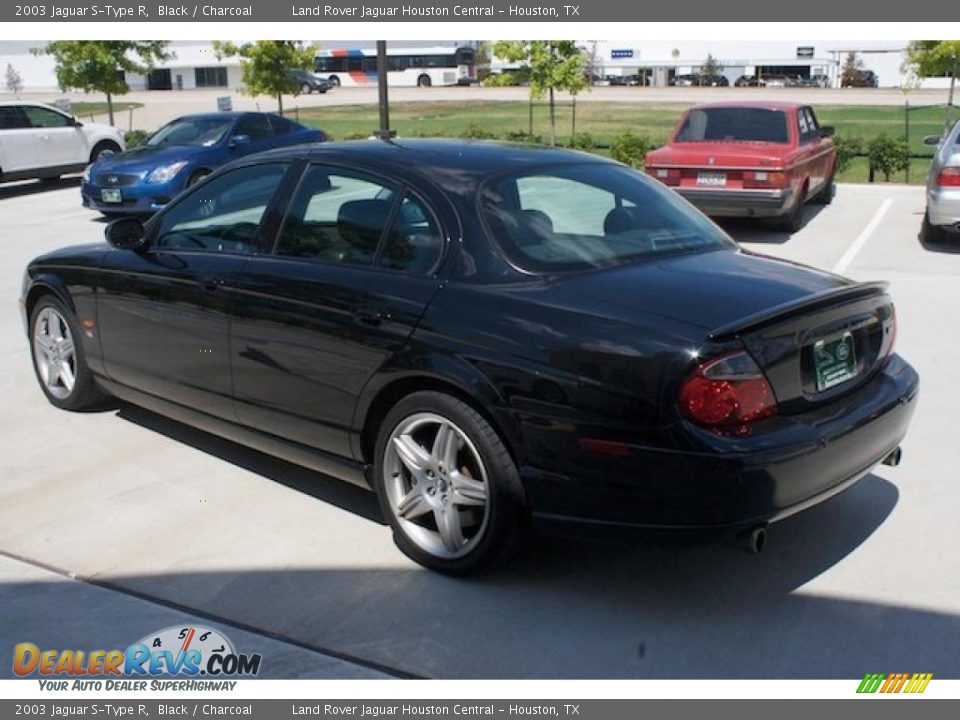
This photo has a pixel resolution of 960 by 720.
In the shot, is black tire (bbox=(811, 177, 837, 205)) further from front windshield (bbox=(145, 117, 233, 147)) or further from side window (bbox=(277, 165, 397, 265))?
side window (bbox=(277, 165, 397, 265))

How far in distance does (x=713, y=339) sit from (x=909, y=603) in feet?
4.20

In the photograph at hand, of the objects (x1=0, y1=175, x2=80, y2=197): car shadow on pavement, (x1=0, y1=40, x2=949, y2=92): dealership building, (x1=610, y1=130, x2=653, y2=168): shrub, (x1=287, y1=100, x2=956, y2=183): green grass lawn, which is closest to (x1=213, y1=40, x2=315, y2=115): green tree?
(x1=287, y1=100, x2=956, y2=183): green grass lawn

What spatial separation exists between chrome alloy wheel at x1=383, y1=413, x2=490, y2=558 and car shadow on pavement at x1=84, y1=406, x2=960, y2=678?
165mm

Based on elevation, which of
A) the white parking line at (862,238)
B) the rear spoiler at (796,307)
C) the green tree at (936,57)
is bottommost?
the white parking line at (862,238)

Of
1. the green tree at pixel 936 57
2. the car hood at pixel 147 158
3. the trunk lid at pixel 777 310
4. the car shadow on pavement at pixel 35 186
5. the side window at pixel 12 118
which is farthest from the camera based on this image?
the green tree at pixel 936 57

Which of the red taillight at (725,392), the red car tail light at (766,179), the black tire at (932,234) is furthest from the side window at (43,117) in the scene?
the red taillight at (725,392)

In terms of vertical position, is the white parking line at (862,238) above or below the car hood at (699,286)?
below

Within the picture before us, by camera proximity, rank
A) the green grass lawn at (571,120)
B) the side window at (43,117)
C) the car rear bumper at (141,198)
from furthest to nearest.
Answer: the green grass lawn at (571,120) < the side window at (43,117) < the car rear bumper at (141,198)

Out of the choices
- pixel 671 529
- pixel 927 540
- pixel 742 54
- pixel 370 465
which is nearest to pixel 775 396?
pixel 671 529

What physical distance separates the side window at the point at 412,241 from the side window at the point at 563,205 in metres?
0.38

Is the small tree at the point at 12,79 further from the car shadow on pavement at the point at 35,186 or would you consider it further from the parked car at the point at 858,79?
the parked car at the point at 858,79

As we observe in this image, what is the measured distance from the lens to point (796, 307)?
3.84 meters

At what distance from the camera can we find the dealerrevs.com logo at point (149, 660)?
3.56 m

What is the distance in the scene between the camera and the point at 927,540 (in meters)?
4.42
